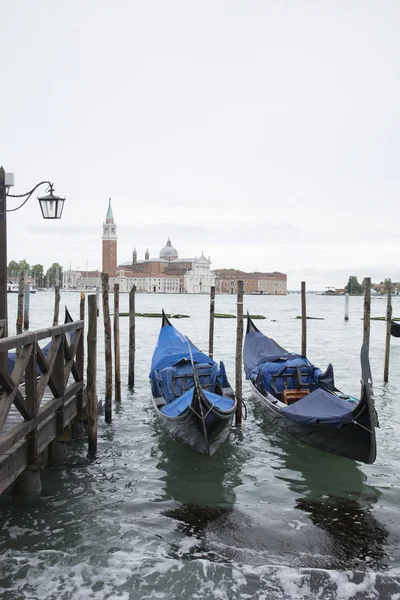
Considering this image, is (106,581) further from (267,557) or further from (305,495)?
(305,495)

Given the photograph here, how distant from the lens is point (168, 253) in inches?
4572

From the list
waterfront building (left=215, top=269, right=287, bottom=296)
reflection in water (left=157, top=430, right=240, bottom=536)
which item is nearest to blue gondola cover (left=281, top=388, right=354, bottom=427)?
reflection in water (left=157, top=430, right=240, bottom=536)

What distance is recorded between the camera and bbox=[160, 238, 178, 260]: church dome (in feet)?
380

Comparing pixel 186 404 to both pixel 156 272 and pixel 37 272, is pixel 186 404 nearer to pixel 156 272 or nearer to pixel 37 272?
pixel 37 272

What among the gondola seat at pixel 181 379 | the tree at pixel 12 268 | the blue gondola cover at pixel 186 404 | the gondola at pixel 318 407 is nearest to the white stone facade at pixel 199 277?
the tree at pixel 12 268

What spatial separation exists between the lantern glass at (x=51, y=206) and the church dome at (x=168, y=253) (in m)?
110

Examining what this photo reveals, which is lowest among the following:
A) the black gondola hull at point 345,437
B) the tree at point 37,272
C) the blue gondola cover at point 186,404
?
the black gondola hull at point 345,437

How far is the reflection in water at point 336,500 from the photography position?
336 centimetres

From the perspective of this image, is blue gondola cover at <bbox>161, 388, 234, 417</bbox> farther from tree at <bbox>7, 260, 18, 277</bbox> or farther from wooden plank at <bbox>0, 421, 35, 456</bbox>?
tree at <bbox>7, 260, 18, 277</bbox>

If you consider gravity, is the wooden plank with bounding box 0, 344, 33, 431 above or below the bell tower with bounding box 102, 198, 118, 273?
below

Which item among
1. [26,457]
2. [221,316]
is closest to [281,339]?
[221,316]

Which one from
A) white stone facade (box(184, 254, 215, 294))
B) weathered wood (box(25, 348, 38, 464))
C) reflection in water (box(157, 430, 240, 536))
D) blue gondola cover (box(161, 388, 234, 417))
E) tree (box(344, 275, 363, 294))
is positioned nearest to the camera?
A: weathered wood (box(25, 348, 38, 464))

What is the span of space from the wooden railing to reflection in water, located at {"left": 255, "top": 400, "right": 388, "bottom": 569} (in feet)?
6.26

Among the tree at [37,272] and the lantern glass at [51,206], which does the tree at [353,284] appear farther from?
the lantern glass at [51,206]
